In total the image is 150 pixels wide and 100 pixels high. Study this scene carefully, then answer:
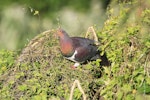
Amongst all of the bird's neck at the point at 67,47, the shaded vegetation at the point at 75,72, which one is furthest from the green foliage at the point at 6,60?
the bird's neck at the point at 67,47

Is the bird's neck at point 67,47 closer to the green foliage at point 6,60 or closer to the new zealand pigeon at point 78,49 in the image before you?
the new zealand pigeon at point 78,49

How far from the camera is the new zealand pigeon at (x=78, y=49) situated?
10.6ft

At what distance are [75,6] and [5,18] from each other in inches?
30.9

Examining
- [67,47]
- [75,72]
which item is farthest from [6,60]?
[75,72]

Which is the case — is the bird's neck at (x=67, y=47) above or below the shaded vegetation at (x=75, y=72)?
above

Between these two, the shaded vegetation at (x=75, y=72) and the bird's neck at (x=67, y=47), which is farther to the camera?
the bird's neck at (x=67, y=47)

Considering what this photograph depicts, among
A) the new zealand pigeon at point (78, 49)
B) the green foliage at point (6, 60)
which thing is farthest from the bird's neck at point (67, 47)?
the green foliage at point (6, 60)

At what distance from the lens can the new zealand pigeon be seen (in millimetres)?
3246

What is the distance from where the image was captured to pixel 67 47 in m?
3.29

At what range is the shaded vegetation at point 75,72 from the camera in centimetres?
260

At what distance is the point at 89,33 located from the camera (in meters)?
3.58

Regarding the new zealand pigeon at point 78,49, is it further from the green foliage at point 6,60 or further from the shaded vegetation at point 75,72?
the green foliage at point 6,60

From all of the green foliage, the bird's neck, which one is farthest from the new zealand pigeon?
the green foliage

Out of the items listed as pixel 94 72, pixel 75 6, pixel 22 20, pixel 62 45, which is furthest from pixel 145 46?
pixel 22 20
